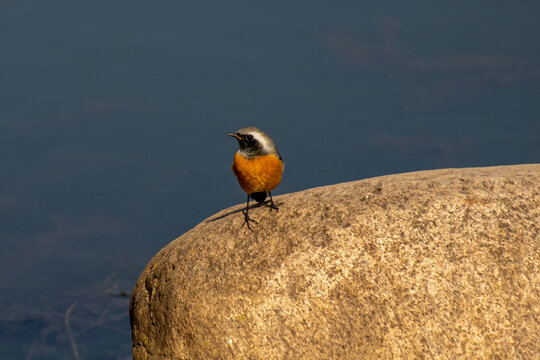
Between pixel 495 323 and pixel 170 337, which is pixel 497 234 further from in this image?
pixel 170 337

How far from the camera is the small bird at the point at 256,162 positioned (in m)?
6.20

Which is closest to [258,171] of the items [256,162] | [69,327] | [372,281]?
[256,162]

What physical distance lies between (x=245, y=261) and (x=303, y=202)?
0.80 metres

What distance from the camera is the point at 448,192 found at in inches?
248

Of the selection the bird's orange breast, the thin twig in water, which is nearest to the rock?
the bird's orange breast

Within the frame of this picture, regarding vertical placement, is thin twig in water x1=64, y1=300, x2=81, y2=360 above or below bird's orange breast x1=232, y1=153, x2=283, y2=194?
below

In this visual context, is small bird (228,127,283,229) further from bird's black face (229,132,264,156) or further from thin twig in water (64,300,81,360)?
thin twig in water (64,300,81,360)

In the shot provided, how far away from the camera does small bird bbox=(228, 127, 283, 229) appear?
6203 mm

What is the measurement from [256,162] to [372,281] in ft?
4.65

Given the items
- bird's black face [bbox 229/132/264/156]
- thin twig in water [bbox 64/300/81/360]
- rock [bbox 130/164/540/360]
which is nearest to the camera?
rock [bbox 130/164/540/360]

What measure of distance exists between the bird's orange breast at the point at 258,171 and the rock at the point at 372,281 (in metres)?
0.31

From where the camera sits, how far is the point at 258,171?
630 centimetres

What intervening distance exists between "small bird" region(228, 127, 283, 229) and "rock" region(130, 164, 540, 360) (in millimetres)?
332

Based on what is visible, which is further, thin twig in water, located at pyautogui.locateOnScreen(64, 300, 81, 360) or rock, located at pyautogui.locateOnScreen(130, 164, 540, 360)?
thin twig in water, located at pyautogui.locateOnScreen(64, 300, 81, 360)
